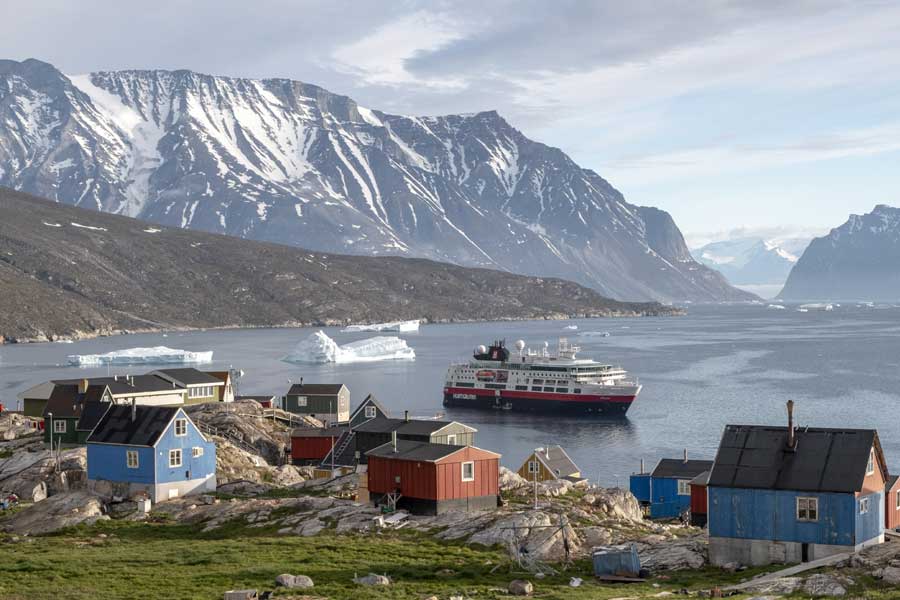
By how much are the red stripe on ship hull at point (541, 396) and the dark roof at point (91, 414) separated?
219ft

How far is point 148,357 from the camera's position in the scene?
575 feet

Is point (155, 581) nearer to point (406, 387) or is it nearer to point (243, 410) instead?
point (243, 410)

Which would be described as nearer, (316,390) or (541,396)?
(316,390)

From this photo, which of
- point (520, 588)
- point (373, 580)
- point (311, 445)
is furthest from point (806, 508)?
point (311, 445)

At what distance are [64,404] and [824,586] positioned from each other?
4910 centimetres

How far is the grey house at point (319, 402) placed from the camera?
87.4m

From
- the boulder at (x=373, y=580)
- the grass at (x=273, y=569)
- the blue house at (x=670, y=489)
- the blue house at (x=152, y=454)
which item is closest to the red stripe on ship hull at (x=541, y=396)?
the blue house at (x=670, y=489)

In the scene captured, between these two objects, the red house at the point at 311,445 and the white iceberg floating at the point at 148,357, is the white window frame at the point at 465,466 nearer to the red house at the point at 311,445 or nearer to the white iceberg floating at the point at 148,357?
the red house at the point at 311,445

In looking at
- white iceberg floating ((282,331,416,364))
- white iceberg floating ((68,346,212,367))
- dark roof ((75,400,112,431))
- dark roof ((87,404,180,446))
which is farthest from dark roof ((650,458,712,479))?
white iceberg floating ((68,346,212,367))

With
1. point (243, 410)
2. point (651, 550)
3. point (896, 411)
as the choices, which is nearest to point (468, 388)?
point (896, 411)

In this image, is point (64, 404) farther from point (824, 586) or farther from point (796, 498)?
point (824, 586)

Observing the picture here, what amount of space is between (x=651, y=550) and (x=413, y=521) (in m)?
9.68

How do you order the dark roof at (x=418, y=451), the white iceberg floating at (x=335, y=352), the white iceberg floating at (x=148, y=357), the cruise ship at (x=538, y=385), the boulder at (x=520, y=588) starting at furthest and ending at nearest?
the white iceberg floating at (x=335, y=352)
the white iceberg floating at (x=148, y=357)
the cruise ship at (x=538, y=385)
the dark roof at (x=418, y=451)
the boulder at (x=520, y=588)

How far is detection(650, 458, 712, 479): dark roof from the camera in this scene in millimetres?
60469
